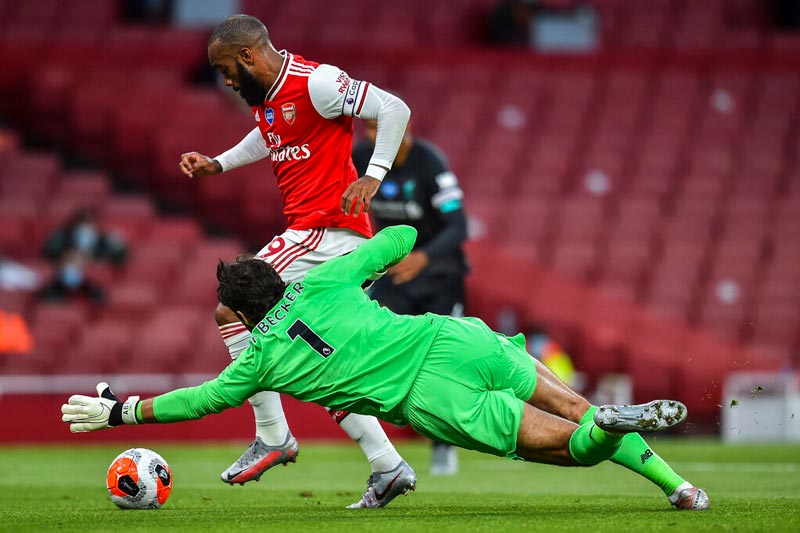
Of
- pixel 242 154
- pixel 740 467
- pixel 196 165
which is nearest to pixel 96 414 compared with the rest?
pixel 196 165

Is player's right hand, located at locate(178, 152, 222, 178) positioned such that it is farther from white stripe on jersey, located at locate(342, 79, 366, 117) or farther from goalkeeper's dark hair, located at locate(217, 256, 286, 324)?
goalkeeper's dark hair, located at locate(217, 256, 286, 324)

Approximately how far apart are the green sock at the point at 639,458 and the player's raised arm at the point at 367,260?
1123 mm

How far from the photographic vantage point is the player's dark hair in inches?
249

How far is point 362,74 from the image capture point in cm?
2164

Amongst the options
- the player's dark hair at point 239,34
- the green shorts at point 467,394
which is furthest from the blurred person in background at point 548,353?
the green shorts at point 467,394

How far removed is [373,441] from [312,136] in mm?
1611

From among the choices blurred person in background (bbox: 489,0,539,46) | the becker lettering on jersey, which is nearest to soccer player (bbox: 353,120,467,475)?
the becker lettering on jersey

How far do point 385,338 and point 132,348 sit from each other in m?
11.7

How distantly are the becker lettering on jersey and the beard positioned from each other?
1315mm

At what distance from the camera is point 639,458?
18.5 feet

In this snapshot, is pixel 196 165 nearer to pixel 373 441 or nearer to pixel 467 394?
pixel 373 441

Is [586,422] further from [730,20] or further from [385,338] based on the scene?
[730,20]

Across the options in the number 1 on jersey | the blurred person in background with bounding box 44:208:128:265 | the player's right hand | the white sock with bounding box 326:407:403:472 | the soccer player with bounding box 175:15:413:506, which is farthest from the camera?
the blurred person in background with bounding box 44:208:128:265

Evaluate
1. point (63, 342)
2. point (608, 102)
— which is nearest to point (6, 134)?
point (63, 342)
